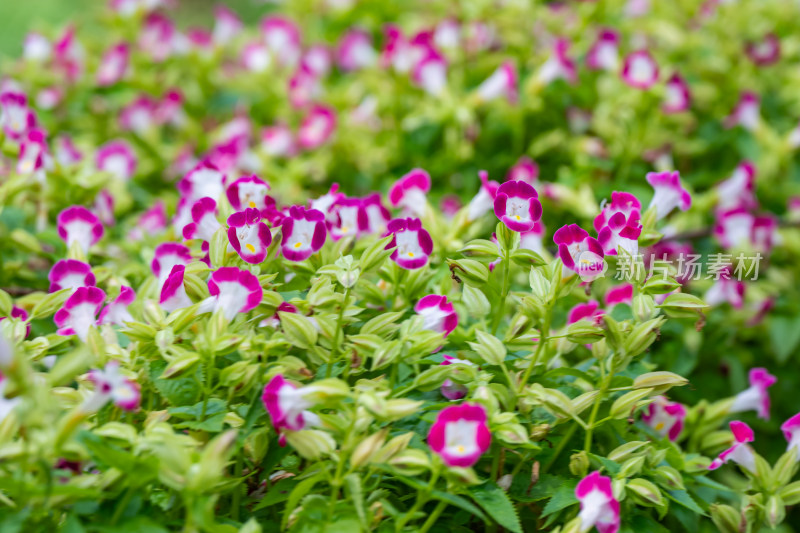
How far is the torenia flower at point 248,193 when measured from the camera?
1276mm

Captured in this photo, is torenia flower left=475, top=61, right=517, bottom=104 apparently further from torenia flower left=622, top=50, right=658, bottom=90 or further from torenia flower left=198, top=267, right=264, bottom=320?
torenia flower left=198, top=267, right=264, bottom=320

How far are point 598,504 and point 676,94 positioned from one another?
1439 mm

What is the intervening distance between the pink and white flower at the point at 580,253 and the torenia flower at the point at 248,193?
1.54 feet

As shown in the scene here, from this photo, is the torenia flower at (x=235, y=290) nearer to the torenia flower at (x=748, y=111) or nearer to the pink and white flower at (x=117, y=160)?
the pink and white flower at (x=117, y=160)

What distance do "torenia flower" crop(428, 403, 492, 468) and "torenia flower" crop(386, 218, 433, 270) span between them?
0.29 metres

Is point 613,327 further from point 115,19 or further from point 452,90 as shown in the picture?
point 115,19

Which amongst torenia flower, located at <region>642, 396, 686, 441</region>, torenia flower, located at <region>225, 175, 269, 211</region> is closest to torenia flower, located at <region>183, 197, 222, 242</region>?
torenia flower, located at <region>225, 175, 269, 211</region>

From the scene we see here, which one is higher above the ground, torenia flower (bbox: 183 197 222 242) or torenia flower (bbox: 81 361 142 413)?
torenia flower (bbox: 183 197 222 242)

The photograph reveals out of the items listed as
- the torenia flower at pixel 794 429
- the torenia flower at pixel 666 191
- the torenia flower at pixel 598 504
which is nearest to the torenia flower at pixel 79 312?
the torenia flower at pixel 598 504

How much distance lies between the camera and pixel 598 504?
1.08 m

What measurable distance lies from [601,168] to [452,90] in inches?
19.9

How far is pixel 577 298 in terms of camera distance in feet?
4.92

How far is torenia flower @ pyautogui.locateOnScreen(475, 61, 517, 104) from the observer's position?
2232mm

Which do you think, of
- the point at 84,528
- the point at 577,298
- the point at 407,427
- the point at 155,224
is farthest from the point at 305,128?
the point at 84,528
